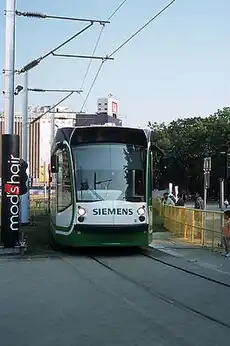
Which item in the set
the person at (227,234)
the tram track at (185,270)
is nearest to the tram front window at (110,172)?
the tram track at (185,270)

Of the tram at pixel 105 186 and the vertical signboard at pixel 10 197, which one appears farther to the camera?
the vertical signboard at pixel 10 197

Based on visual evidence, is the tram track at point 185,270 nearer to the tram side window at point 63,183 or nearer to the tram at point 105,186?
the tram at point 105,186

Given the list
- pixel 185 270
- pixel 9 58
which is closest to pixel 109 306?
pixel 185 270

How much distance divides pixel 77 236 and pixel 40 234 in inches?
324

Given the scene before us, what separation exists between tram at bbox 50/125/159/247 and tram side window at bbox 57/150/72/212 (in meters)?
0.03

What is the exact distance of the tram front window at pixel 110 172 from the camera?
53.2 ft

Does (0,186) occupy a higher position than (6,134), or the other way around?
(6,134)

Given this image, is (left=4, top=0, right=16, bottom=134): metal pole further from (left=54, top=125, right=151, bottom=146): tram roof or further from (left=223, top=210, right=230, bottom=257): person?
(left=223, top=210, right=230, bottom=257): person

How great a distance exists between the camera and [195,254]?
17625mm

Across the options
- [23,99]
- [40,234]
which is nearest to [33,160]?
[23,99]

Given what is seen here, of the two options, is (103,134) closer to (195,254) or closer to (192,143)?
(195,254)

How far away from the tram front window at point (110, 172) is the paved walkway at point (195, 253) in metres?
2.28

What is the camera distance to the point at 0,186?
1862 centimetres

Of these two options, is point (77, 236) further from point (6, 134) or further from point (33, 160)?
point (33, 160)
